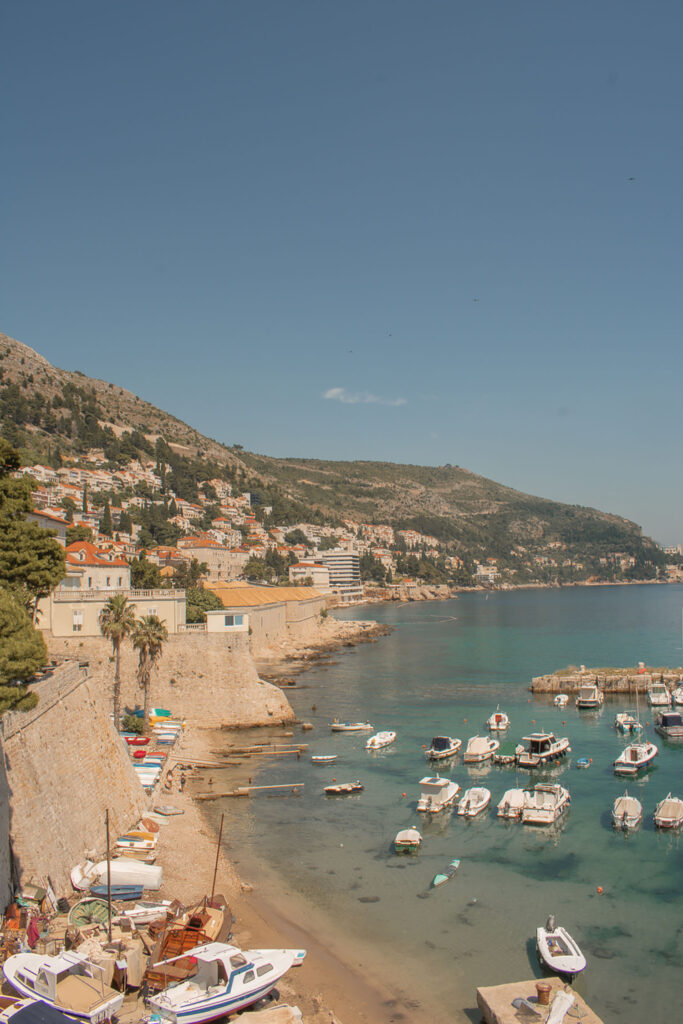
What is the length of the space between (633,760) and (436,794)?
10.7 metres

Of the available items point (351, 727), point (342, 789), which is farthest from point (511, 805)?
point (351, 727)

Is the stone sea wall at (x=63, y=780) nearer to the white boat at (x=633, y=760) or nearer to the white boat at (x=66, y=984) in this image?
the white boat at (x=66, y=984)

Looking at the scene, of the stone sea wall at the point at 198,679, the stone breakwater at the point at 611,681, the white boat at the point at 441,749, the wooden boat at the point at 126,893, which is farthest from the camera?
the stone breakwater at the point at 611,681

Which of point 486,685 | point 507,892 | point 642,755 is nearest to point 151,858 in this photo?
point 507,892

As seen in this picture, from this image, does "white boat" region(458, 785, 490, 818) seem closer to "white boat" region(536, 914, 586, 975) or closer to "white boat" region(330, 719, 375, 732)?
"white boat" region(536, 914, 586, 975)

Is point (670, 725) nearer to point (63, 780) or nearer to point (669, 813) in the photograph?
point (669, 813)

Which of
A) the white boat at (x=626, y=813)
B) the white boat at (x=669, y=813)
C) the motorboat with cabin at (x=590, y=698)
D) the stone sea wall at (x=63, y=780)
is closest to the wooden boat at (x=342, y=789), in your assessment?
the stone sea wall at (x=63, y=780)

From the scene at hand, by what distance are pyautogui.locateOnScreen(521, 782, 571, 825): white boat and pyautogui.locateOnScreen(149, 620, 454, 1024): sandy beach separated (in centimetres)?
1007

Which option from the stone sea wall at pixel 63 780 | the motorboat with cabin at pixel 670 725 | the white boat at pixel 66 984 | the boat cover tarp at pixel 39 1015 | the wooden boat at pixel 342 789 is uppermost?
the stone sea wall at pixel 63 780

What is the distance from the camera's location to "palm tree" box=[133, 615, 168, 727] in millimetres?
33625

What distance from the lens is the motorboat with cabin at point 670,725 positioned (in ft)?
127

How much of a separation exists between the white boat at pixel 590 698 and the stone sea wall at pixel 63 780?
3107 centimetres

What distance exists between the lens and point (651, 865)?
875 inches

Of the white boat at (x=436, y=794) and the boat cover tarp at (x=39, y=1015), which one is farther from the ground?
the boat cover tarp at (x=39, y=1015)
